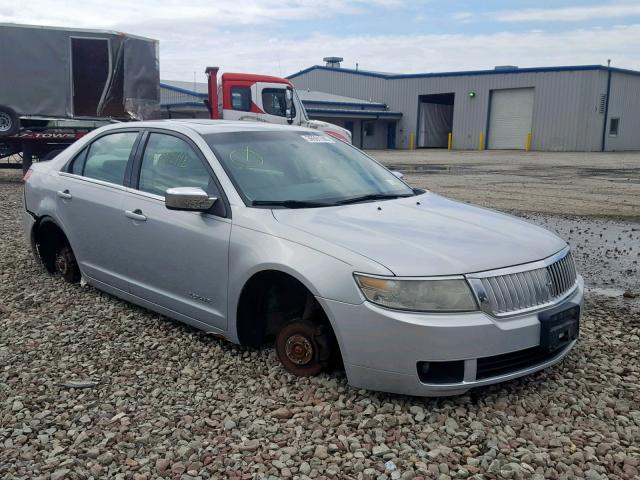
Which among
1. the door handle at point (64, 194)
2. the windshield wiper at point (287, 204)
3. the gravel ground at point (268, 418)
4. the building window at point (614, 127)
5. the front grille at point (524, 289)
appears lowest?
the gravel ground at point (268, 418)

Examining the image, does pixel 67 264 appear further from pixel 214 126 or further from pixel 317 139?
pixel 317 139

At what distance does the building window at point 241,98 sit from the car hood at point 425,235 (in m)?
13.0

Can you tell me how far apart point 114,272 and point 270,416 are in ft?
6.99

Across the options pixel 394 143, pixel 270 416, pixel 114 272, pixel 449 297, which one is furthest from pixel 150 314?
pixel 394 143

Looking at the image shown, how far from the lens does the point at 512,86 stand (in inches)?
1634

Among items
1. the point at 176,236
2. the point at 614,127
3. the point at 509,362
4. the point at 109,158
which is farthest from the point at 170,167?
the point at 614,127

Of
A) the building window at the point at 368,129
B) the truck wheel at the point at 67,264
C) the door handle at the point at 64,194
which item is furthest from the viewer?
the building window at the point at 368,129

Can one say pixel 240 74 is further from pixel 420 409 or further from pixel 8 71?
pixel 420 409

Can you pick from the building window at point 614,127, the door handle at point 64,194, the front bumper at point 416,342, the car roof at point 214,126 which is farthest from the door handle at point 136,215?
the building window at point 614,127

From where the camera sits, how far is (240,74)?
55.0 ft

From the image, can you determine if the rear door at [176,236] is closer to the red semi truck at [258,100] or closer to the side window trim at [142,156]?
the side window trim at [142,156]

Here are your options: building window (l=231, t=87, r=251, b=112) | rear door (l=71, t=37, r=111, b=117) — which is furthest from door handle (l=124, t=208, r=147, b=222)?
building window (l=231, t=87, r=251, b=112)

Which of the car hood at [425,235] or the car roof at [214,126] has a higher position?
A: the car roof at [214,126]

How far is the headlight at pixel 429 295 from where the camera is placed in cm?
318
